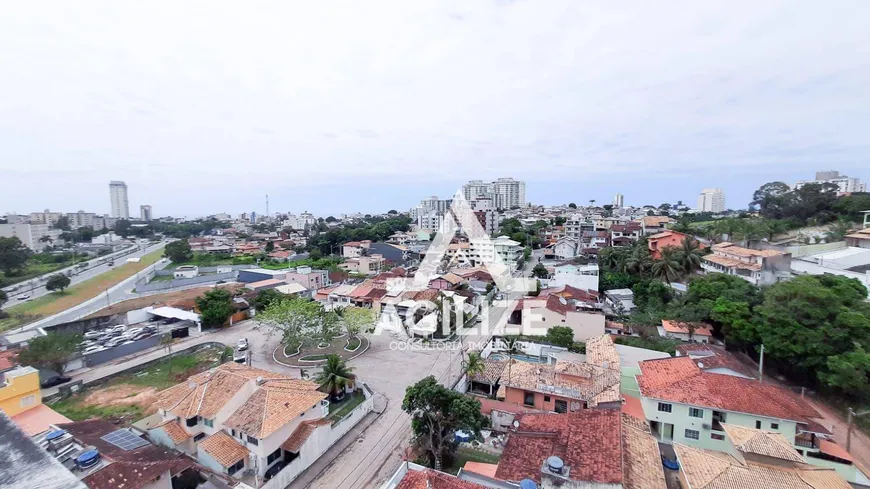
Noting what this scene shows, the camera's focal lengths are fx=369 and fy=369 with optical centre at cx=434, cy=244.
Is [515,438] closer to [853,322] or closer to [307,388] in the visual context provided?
[307,388]

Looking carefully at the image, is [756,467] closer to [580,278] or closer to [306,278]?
[580,278]

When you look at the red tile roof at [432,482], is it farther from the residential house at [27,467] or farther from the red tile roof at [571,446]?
the residential house at [27,467]

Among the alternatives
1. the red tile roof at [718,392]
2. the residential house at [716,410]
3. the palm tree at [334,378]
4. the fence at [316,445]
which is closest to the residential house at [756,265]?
the red tile roof at [718,392]

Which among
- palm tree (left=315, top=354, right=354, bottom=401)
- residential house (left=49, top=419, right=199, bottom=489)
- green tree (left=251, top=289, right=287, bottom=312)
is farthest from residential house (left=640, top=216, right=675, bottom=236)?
residential house (left=49, top=419, right=199, bottom=489)

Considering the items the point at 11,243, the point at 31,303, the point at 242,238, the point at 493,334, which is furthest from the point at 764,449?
the point at 242,238

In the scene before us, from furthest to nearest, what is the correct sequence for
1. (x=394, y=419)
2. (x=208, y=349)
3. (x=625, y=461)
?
(x=208, y=349) → (x=394, y=419) → (x=625, y=461)

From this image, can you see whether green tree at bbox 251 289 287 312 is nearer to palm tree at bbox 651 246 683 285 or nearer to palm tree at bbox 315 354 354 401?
palm tree at bbox 315 354 354 401
